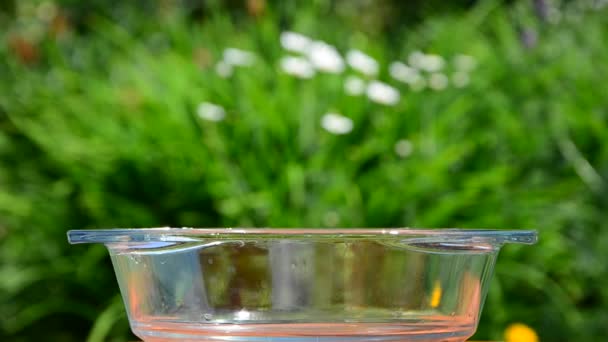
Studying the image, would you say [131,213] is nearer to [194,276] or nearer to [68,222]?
[68,222]

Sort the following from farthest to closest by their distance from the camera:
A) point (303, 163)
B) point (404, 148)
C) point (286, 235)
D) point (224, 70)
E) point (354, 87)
Answer: point (224, 70), point (354, 87), point (404, 148), point (303, 163), point (286, 235)

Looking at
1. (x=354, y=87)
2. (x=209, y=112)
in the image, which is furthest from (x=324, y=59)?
(x=209, y=112)

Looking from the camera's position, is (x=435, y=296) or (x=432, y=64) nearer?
(x=435, y=296)

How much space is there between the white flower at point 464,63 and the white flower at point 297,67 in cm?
64

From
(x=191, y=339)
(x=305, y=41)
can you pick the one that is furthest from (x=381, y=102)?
(x=191, y=339)

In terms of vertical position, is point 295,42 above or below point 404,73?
above

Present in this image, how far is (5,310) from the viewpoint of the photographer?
3.36 m

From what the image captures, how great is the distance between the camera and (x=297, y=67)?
360 cm

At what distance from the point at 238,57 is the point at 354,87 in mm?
500

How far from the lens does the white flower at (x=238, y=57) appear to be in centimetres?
372

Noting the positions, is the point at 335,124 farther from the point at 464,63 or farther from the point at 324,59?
the point at 464,63

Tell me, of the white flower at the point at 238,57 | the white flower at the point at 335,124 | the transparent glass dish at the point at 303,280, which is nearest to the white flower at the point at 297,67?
the white flower at the point at 238,57

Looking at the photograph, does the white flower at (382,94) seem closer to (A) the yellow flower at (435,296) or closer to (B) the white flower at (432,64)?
(B) the white flower at (432,64)

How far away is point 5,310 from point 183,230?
9.40 feet
